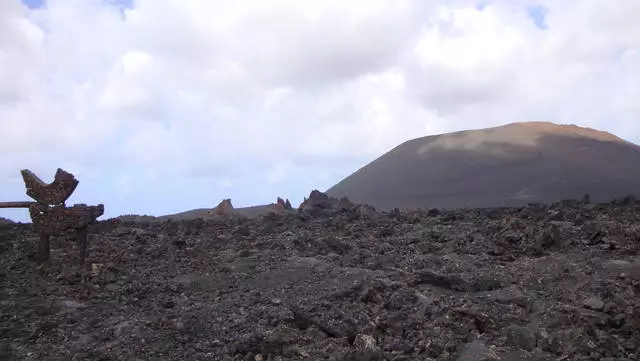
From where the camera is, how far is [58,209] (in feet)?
26.6

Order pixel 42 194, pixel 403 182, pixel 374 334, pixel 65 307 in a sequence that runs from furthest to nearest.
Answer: pixel 403 182
pixel 42 194
pixel 65 307
pixel 374 334

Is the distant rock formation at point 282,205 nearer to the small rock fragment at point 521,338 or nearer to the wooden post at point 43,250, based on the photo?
the wooden post at point 43,250

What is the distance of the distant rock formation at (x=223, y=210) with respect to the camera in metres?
15.7

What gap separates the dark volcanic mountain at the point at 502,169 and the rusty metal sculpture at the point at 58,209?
10.6 m

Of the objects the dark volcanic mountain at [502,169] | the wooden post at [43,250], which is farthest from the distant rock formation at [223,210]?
the wooden post at [43,250]

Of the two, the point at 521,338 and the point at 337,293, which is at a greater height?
the point at 337,293

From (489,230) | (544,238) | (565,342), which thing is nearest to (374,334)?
(565,342)

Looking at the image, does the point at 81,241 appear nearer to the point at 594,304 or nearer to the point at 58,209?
the point at 58,209

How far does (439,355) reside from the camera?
5.25 metres

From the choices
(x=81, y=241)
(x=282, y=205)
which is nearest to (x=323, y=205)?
(x=282, y=205)

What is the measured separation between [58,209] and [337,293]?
3769 mm

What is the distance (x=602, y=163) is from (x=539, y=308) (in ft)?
37.2

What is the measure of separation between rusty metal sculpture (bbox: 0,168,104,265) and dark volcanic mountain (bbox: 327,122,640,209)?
1060 cm

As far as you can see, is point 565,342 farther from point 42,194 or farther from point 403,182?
point 403,182
